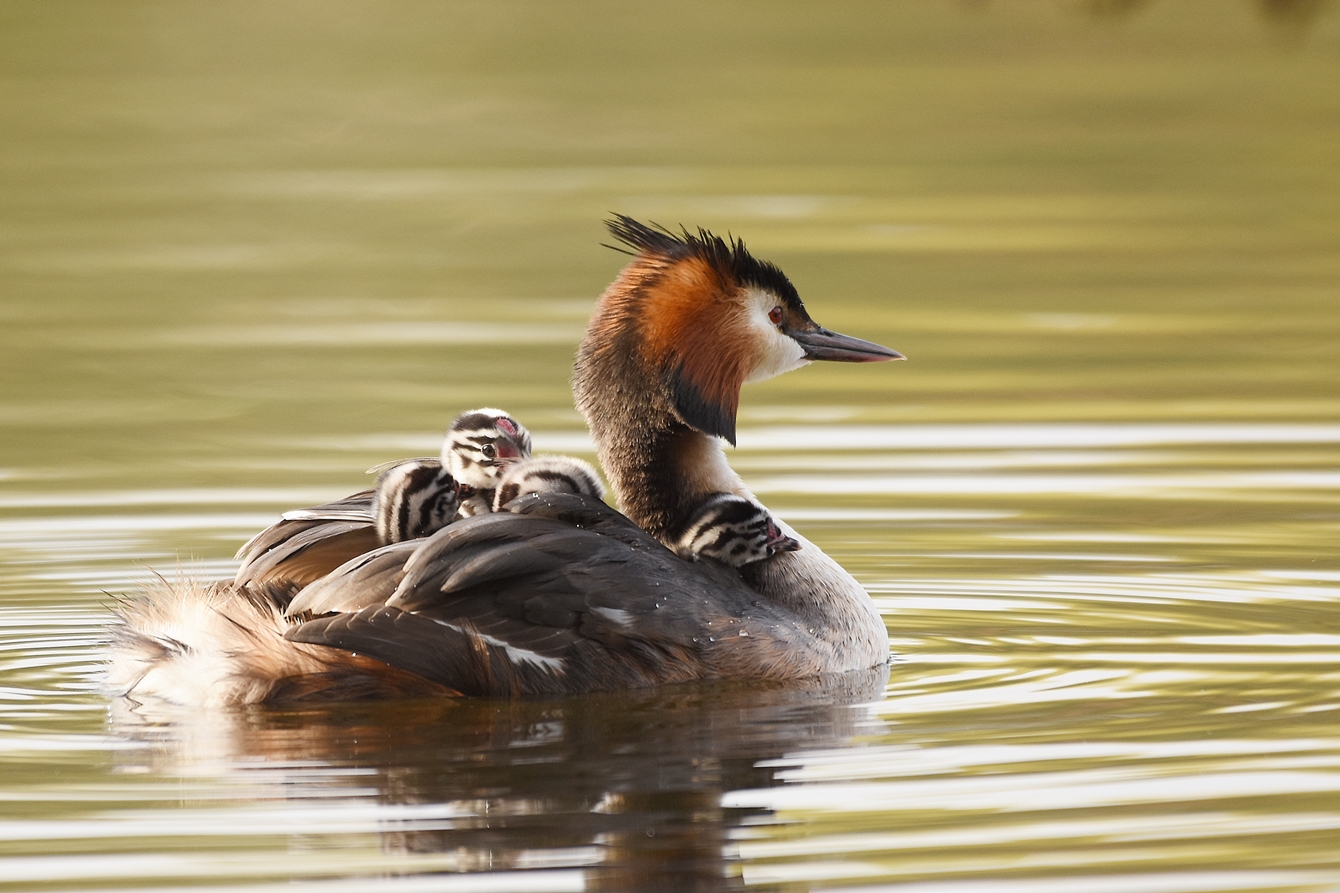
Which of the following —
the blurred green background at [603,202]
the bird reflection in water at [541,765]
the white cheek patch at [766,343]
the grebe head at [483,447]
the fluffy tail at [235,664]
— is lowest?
the bird reflection in water at [541,765]

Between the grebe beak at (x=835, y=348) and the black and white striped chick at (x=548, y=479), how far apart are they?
3.17 ft

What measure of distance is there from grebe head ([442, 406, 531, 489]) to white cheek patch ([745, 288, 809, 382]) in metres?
0.82

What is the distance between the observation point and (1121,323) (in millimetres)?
14586

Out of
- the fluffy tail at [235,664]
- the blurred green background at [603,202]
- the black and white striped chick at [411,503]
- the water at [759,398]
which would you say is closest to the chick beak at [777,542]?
the water at [759,398]

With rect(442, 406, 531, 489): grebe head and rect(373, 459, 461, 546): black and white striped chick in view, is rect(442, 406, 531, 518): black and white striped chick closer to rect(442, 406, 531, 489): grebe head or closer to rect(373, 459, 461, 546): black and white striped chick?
rect(442, 406, 531, 489): grebe head

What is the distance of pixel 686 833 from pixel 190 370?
7933mm

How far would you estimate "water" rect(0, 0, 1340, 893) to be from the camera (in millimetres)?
6152

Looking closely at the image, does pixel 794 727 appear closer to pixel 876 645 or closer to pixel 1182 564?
pixel 876 645

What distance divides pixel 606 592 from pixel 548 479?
1.99 feet

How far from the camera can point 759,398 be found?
13.0 m

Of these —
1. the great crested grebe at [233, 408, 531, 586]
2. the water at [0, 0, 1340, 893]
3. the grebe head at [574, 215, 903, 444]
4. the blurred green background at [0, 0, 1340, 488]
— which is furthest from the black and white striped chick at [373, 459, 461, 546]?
the blurred green background at [0, 0, 1340, 488]

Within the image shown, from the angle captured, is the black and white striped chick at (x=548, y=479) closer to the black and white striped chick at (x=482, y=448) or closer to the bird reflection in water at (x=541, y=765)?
the black and white striped chick at (x=482, y=448)

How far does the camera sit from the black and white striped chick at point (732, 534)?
7855 mm

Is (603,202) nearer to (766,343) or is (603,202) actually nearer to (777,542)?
(766,343)
